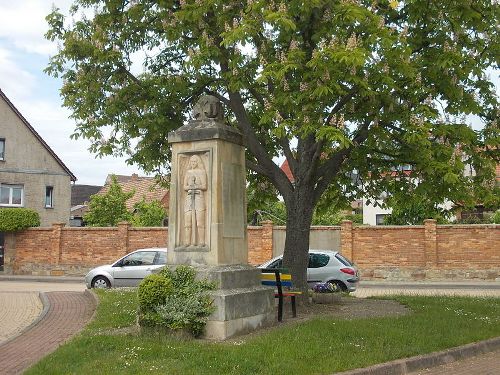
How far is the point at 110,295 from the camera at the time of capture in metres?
15.1

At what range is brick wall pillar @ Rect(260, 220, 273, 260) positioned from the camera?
29.1m

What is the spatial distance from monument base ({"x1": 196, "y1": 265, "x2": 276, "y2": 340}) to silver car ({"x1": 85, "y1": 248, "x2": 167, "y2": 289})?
10335 millimetres

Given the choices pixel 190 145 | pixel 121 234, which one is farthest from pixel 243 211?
pixel 121 234

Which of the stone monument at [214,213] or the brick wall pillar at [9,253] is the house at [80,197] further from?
the stone monument at [214,213]

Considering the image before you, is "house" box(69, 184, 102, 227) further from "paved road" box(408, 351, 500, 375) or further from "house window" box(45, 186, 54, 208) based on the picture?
"paved road" box(408, 351, 500, 375)

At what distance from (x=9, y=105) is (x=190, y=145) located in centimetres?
3340

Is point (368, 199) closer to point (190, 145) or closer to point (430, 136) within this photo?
point (430, 136)

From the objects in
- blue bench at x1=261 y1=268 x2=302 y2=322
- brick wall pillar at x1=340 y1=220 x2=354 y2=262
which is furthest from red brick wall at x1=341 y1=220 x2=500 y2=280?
blue bench at x1=261 y1=268 x2=302 y2=322

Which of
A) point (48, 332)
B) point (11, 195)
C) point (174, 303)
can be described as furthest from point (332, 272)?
point (11, 195)

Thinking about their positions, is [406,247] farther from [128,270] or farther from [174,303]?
[174,303]

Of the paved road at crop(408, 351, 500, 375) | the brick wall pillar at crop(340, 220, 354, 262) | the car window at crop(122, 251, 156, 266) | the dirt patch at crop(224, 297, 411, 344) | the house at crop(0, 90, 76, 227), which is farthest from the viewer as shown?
the house at crop(0, 90, 76, 227)

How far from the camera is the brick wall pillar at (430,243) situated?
2731 cm

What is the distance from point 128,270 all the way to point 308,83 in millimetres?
12829

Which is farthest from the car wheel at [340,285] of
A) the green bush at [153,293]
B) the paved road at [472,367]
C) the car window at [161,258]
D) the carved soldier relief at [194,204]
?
the green bush at [153,293]
